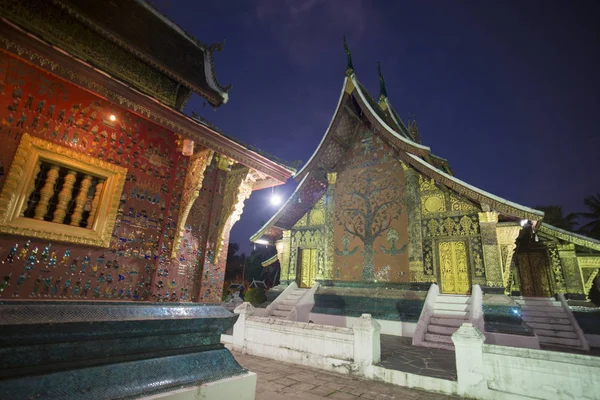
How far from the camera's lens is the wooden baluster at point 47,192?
108 inches

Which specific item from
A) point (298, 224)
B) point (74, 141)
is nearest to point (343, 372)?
point (74, 141)

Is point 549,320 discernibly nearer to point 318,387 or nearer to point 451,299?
point 451,299

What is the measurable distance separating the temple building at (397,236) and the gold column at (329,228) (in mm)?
38

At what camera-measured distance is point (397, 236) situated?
984cm

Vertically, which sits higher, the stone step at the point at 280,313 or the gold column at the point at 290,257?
the gold column at the point at 290,257

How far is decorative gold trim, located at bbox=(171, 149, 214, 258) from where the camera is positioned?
3.64 m

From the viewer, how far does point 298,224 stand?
12.4 meters

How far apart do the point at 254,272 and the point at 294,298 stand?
62.6 ft

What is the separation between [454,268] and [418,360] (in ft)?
14.1

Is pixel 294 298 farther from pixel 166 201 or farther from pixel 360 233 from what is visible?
pixel 166 201

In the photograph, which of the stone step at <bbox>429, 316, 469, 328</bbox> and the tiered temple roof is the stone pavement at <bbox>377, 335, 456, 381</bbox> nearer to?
the stone step at <bbox>429, 316, 469, 328</bbox>

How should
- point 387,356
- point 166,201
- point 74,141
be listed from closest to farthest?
point 74,141 < point 166,201 < point 387,356

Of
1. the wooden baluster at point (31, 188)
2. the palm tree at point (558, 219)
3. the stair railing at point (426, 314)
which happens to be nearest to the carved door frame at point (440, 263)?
the stair railing at point (426, 314)

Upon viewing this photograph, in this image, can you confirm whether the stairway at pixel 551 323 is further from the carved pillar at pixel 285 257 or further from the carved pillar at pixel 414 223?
the carved pillar at pixel 285 257
